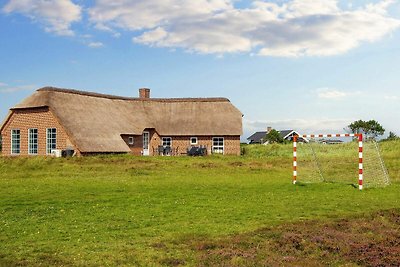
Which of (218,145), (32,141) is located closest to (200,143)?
(218,145)

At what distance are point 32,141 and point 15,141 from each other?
285 centimetres

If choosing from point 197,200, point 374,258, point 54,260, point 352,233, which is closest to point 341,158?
point 197,200

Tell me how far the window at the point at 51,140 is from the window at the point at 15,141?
4.90m

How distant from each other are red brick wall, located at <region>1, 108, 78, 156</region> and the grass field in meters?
20.3

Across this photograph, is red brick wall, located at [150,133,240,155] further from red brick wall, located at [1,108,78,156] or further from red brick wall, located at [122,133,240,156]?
red brick wall, located at [1,108,78,156]

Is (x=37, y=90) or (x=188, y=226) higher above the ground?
(x=37, y=90)

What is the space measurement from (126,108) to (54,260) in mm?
51993

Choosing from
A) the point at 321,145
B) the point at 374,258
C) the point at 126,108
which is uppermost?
the point at 126,108

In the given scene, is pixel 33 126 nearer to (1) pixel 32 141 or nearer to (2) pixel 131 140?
(1) pixel 32 141

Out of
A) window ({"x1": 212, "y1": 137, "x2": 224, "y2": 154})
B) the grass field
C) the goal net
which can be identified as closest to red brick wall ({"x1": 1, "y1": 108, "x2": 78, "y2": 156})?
window ({"x1": 212, "y1": 137, "x2": 224, "y2": 154})

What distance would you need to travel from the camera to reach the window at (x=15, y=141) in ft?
174

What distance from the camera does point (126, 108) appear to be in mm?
61312

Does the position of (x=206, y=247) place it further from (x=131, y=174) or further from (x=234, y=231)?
(x=131, y=174)

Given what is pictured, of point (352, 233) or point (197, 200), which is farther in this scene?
point (197, 200)
